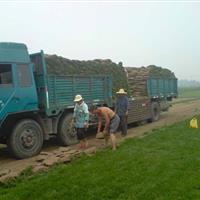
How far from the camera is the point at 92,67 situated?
16.2 metres

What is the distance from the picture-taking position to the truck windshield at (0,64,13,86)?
456 inches

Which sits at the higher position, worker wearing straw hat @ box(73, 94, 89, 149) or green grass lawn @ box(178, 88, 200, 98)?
worker wearing straw hat @ box(73, 94, 89, 149)

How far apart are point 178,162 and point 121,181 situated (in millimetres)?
1808

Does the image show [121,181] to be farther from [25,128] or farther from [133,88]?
[133,88]

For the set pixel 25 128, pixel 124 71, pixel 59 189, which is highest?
pixel 124 71

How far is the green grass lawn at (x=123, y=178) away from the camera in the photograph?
717 cm

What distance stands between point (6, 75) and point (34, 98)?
1135mm

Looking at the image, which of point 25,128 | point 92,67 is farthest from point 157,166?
point 92,67

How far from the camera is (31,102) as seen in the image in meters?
12.3

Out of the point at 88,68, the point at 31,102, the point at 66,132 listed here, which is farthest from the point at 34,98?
the point at 88,68

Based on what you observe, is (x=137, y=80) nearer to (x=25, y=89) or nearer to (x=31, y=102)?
(x=31, y=102)

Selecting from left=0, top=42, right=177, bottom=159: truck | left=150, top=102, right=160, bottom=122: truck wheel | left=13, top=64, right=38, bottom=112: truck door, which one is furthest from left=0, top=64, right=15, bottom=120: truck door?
left=150, top=102, right=160, bottom=122: truck wheel

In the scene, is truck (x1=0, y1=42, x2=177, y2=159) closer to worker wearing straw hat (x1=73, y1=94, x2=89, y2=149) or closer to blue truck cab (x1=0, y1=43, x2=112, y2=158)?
blue truck cab (x1=0, y1=43, x2=112, y2=158)

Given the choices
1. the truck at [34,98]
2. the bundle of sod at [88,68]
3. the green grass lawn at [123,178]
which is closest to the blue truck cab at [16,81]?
the truck at [34,98]
